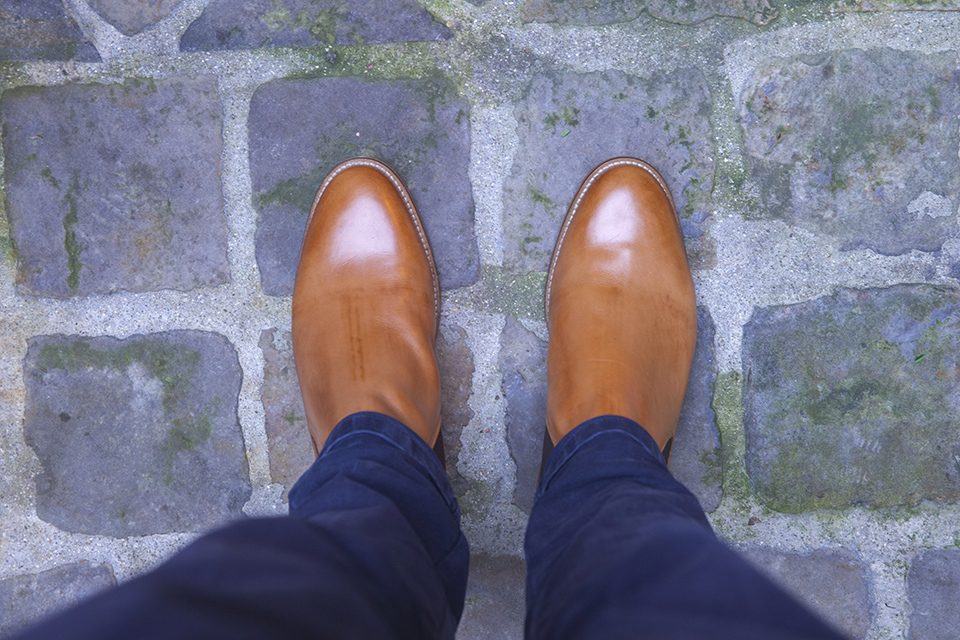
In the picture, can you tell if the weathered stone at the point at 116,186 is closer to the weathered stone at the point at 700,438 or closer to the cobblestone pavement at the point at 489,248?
the cobblestone pavement at the point at 489,248

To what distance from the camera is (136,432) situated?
1197mm

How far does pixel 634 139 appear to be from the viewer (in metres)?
1.15

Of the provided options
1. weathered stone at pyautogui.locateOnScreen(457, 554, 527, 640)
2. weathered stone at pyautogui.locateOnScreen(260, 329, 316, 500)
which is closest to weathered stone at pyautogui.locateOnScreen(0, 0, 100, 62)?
weathered stone at pyautogui.locateOnScreen(260, 329, 316, 500)

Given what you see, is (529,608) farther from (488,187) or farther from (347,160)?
(347,160)

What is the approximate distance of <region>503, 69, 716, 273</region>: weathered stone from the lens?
3.73 feet

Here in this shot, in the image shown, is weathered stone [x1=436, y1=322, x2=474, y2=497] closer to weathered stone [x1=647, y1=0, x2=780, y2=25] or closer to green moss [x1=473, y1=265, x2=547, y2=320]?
green moss [x1=473, y1=265, x2=547, y2=320]

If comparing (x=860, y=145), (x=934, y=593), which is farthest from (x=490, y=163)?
(x=934, y=593)

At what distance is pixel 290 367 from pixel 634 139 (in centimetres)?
81

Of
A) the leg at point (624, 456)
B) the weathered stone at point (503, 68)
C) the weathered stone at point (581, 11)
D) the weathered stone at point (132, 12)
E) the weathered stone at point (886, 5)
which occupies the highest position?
the weathered stone at point (132, 12)

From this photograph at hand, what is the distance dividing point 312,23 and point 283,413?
2.50ft

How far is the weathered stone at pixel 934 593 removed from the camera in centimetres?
117

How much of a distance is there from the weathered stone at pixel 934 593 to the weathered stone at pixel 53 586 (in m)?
1.61

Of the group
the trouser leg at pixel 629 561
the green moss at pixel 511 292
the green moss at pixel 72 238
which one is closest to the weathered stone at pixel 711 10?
the green moss at pixel 511 292

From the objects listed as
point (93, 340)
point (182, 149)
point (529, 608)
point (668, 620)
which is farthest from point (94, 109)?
point (668, 620)
